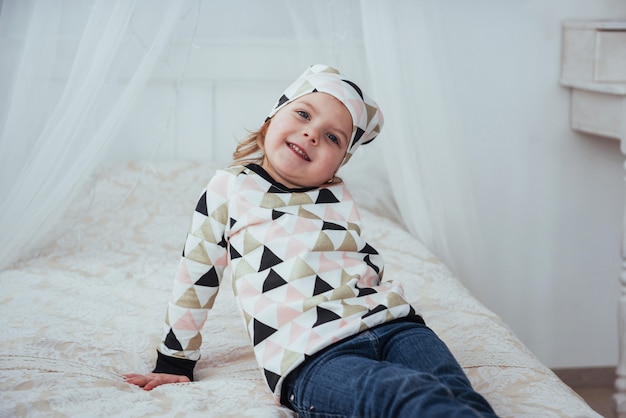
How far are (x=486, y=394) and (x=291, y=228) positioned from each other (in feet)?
1.39

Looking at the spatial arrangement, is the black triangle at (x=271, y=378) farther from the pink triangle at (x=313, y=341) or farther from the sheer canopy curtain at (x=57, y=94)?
the sheer canopy curtain at (x=57, y=94)

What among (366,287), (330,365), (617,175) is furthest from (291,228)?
(617,175)

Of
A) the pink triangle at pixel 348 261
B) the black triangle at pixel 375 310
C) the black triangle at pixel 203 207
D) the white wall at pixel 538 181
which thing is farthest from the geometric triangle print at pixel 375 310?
the white wall at pixel 538 181

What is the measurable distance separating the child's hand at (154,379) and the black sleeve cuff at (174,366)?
0.01 metres

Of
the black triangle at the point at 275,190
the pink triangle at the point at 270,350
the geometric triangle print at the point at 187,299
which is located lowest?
the pink triangle at the point at 270,350

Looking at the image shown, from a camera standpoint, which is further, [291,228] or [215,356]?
[215,356]

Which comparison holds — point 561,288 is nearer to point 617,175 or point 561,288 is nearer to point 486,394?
point 617,175

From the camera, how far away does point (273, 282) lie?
1291 mm

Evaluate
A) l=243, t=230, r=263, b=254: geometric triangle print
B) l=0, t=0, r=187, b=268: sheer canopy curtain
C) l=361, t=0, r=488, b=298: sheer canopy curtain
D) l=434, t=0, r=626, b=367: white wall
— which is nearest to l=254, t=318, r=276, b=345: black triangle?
l=243, t=230, r=263, b=254: geometric triangle print

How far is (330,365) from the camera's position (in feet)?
3.84

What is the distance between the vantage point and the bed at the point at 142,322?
1.23 meters

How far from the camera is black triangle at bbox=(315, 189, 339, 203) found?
4.59 feet

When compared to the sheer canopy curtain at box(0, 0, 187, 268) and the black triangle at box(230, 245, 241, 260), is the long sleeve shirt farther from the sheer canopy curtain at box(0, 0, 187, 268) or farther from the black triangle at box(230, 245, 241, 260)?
the sheer canopy curtain at box(0, 0, 187, 268)

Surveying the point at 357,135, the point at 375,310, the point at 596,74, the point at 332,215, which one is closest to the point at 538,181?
the point at 596,74
